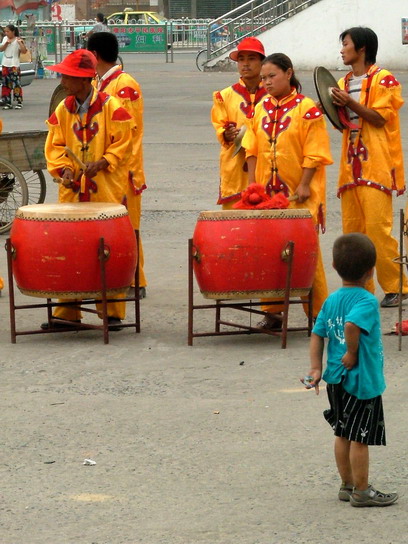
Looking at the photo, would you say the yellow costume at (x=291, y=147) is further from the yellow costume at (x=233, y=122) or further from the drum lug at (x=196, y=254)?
the drum lug at (x=196, y=254)

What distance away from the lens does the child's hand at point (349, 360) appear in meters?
4.70

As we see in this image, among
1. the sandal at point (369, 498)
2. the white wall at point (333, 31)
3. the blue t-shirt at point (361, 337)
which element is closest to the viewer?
the blue t-shirt at point (361, 337)

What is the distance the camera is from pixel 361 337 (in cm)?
472

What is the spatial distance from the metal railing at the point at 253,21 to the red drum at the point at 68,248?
28.8m

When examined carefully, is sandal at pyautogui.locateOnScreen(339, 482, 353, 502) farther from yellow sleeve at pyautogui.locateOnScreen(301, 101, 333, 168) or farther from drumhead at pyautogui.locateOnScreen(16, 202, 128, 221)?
yellow sleeve at pyautogui.locateOnScreen(301, 101, 333, 168)

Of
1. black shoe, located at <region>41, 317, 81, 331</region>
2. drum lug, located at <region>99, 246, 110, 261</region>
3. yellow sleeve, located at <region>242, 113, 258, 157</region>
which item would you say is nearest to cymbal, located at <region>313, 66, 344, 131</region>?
yellow sleeve, located at <region>242, 113, 258, 157</region>

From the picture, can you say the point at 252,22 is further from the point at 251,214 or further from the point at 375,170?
the point at 251,214

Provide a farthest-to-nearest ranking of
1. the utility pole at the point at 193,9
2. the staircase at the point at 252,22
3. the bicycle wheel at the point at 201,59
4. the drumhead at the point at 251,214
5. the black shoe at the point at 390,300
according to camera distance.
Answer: the utility pole at the point at 193,9 → the bicycle wheel at the point at 201,59 → the staircase at the point at 252,22 → the black shoe at the point at 390,300 → the drumhead at the point at 251,214

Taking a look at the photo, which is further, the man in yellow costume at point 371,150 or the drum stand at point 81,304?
the man in yellow costume at point 371,150

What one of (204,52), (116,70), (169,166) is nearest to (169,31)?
(204,52)

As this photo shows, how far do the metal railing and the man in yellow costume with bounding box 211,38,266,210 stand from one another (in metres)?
27.7

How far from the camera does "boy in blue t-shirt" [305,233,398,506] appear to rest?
4.68 meters

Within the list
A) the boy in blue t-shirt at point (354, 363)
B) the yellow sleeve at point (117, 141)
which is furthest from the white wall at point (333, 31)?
the boy in blue t-shirt at point (354, 363)

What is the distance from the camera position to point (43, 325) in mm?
7902
